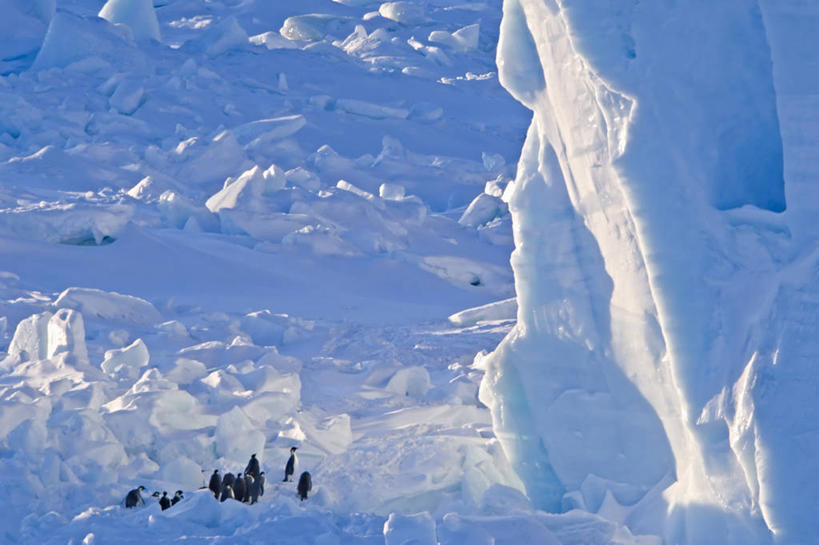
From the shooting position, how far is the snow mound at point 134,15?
27.5 metres

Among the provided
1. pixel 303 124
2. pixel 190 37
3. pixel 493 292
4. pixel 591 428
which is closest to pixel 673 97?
pixel 591 428

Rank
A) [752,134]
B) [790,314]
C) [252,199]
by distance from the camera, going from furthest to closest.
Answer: [252,199] < [752,134] < [790,314]

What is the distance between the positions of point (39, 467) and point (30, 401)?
63.6 inches

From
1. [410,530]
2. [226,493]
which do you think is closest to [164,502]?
[226,493]

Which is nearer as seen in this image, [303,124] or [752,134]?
[752,134]

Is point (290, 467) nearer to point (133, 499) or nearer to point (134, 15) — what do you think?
point (133, 499)

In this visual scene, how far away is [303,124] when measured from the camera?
2291 centimetres

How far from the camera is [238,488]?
7.60 metres

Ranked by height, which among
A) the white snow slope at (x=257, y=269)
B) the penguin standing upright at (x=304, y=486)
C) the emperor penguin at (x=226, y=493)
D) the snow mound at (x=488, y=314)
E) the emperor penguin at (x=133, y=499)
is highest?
the emperor penguin at (x=133, y=499)

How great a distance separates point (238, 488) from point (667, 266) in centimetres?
284

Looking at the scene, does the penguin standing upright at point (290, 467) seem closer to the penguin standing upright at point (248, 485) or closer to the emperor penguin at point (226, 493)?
the penguin standing upright at point (248, 485)

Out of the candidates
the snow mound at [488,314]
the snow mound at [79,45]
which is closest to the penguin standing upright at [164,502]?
the snow mound at [488,314]

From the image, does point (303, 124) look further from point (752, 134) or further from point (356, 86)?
point (752, 134)

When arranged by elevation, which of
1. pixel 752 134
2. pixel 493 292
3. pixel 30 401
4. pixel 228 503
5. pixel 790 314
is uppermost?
pixel 752 134
